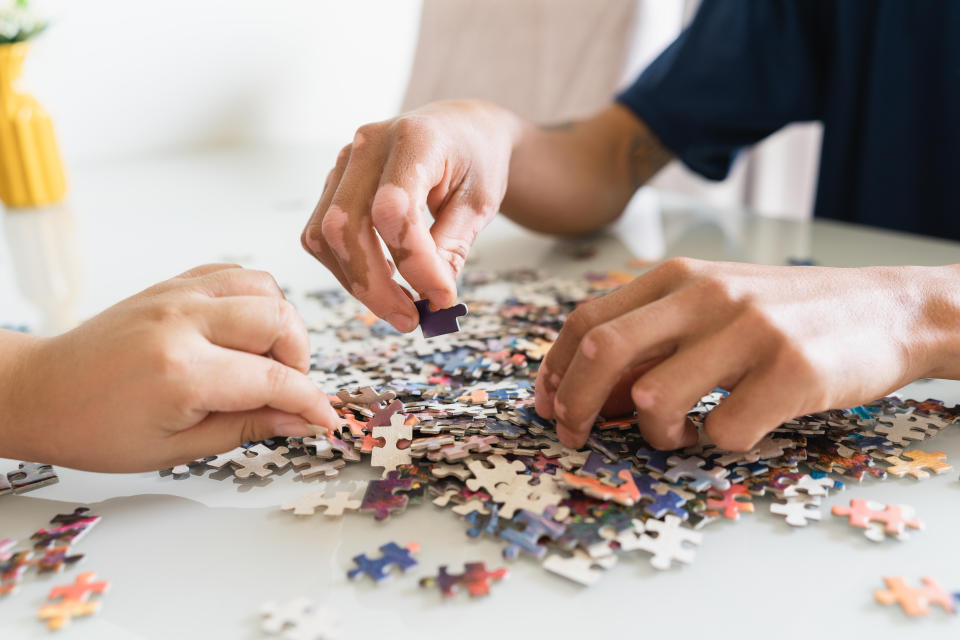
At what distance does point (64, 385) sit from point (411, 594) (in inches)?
15.1

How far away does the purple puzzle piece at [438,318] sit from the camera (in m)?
0.88

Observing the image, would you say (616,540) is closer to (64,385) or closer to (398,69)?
(64,385)

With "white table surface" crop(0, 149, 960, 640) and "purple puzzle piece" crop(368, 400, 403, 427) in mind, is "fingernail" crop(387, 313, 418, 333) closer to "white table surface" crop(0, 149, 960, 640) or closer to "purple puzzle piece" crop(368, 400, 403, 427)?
"purple puzzle piece" crop(368, 400, 403, 427)

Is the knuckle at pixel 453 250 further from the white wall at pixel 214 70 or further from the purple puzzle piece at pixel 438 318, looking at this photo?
the white wall at pixel 214 70

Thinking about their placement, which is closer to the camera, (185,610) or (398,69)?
(185,610)

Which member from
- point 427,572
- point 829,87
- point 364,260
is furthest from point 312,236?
point 829,87

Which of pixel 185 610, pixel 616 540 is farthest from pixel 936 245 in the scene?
pixel 185 610

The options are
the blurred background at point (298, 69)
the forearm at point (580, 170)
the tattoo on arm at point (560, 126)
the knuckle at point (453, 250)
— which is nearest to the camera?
the knuckle at point (453, 250)

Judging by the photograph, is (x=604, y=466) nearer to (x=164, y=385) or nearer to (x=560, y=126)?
(x=164, y=385)

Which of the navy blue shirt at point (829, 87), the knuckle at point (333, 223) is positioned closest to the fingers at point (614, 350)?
the knuckle at point (333, 223)

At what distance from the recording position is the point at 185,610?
2.05ft

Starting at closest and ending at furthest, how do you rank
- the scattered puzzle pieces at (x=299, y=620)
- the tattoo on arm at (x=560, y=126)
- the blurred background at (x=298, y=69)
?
the scattered puzzle pieces at (x=299, y=620) < the tattoo on arm at (x=560, y=126) < the blurred background at (x=298, y=69)

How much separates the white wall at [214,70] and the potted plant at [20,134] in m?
0.93

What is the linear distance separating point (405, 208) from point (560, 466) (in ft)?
1.07
